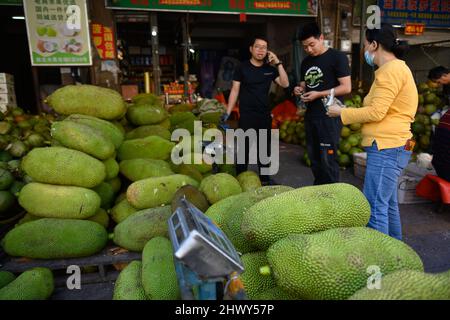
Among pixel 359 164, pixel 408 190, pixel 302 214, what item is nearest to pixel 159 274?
pixel 302 214

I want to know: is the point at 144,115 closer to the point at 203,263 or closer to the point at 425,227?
the point at 203,263

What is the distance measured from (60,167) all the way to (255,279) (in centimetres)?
143

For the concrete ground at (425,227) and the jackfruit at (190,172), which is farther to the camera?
the jackfruit at (190,172)

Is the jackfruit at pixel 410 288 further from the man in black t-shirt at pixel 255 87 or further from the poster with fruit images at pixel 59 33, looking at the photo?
the poster with fruit images at pixel 59 33

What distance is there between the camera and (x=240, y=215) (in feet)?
4.68

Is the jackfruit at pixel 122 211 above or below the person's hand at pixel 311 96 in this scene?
below

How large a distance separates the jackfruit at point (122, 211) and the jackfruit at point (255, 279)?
1.24 m

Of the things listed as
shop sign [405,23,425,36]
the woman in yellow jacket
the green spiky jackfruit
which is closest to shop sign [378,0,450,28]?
shop sign [405,23,425,36]

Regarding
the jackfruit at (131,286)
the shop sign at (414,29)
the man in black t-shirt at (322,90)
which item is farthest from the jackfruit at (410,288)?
the shop sign at (414,29)

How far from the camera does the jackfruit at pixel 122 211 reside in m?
2.24

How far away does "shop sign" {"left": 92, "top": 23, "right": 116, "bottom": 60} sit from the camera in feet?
18.6

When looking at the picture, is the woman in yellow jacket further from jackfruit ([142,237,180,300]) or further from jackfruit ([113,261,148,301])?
jackfruit ([113,261,148,301])

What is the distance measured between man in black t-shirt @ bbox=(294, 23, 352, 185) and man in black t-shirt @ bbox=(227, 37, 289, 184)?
432mm

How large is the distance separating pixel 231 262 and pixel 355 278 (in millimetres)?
427
